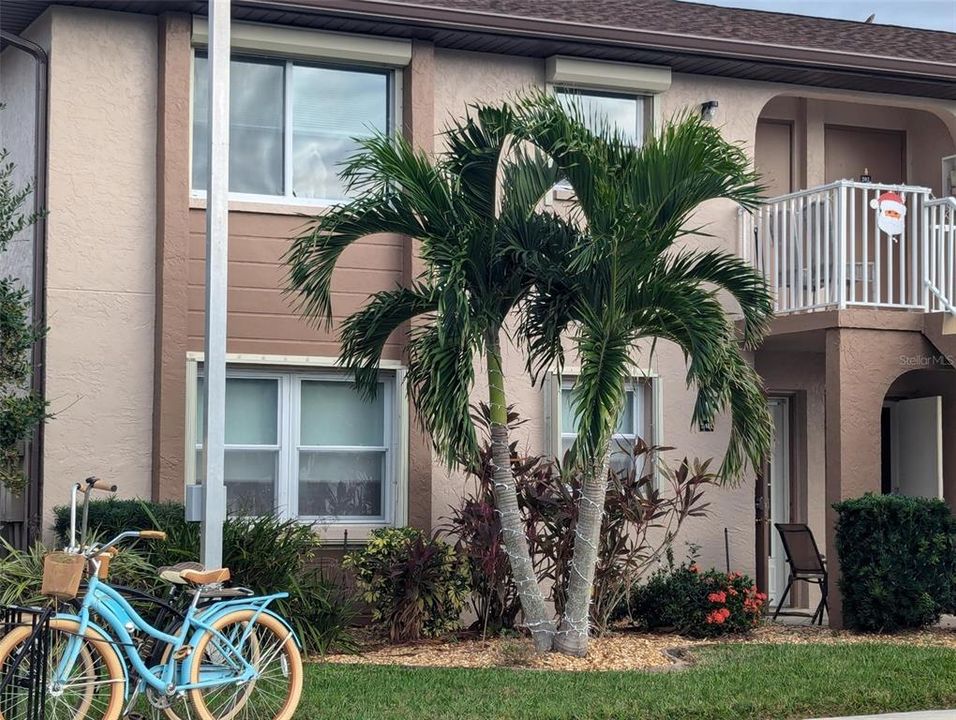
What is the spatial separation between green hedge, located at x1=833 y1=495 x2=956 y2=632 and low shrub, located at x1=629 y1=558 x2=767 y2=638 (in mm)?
1090

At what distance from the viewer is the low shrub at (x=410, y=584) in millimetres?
12703

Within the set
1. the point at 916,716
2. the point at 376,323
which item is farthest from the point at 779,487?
the point at 916,716

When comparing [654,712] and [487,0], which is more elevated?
[487,0]

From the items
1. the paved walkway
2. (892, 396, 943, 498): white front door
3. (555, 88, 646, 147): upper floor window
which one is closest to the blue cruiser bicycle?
the paved walkway

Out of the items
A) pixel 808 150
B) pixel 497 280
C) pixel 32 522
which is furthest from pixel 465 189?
pixel 808 150

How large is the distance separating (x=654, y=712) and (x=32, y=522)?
6648 millimetres

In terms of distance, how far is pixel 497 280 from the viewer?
11.3 m

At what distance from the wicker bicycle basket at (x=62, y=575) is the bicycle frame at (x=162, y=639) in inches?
6.1

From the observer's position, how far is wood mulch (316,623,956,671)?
11047 mm

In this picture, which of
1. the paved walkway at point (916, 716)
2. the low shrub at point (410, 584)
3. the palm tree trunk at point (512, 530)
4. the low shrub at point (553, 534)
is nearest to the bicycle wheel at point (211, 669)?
the palm tree trunk at point (512, 530)

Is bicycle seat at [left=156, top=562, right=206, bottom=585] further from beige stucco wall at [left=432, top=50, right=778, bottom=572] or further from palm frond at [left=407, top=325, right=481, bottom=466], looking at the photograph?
beige stucco wall at [left=432, top=50, right=778, bottom=572]

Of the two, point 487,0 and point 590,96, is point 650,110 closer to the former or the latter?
point 590,96

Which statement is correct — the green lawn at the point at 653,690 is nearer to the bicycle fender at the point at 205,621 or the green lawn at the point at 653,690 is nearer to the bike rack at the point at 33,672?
the bicycle fender at the point at 205,621

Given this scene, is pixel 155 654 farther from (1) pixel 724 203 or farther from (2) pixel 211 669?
(1) pixel 724 203
